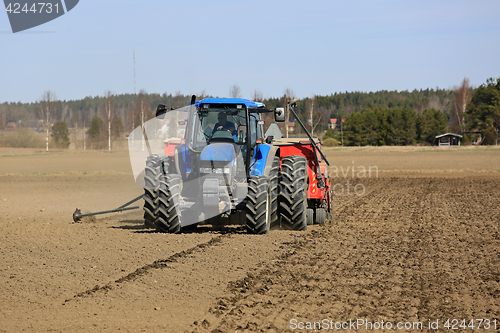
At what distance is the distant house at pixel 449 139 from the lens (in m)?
80.6

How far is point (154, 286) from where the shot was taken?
6.62 m

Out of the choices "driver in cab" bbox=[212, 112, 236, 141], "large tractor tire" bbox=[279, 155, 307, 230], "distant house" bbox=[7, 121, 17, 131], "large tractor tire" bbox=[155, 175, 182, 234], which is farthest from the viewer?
"distant house" bbox=[7, 121, 17, 131]

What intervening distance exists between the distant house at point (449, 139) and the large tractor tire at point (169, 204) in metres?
77.9

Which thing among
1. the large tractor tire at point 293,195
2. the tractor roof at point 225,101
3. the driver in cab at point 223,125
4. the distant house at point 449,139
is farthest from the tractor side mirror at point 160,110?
the distant house at point 449,139

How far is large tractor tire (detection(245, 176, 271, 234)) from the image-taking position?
958 cm

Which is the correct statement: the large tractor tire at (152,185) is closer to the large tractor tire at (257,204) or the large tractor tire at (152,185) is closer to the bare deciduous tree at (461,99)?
the large tractor tire at (257,204)

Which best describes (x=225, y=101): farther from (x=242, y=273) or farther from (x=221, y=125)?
(x=242, y=273)

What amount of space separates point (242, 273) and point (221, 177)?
2.72m

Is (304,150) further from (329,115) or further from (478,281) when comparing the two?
(329,115)

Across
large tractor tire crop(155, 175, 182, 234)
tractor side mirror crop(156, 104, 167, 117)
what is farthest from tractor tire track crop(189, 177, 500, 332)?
tractor side mirror crop(156, 104, 167, 117)

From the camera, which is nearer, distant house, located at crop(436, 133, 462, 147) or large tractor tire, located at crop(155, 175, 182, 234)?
large tractor tire, located at crop(155, 175, 182, 234)

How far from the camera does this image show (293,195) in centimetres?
1045

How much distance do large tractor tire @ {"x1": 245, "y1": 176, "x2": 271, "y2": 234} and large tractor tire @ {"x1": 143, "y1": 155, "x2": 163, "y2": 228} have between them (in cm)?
179

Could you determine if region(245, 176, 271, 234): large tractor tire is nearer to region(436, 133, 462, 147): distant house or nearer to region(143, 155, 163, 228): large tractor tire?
region(143, 155, 163, 228): large tractor tire
